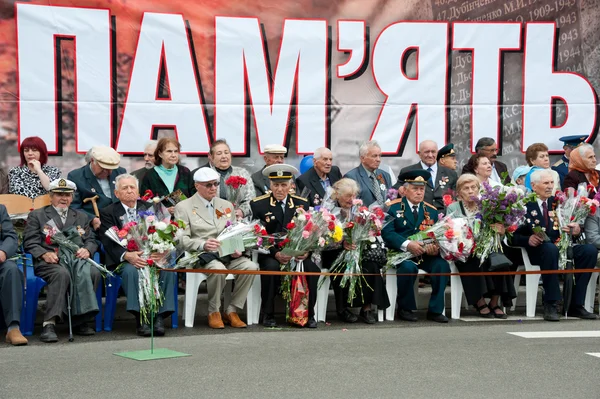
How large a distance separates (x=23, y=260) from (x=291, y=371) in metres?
3.67

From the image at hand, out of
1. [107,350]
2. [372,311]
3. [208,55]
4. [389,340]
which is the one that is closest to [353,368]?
[389,340]

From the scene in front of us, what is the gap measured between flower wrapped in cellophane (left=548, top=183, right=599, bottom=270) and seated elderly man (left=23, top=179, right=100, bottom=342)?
545cm

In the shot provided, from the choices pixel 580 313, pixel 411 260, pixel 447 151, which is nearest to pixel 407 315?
pixel 411 260

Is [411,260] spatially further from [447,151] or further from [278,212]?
[447,151]

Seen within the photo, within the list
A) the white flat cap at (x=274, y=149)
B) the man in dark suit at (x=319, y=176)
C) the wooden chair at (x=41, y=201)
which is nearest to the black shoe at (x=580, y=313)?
the man in dark suit at (x=319, y=176)

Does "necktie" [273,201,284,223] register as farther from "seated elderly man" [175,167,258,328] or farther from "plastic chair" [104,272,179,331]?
"plastic chair" [104,272,179,331]

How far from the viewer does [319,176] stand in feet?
40.1

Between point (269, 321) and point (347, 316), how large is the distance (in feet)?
3.26

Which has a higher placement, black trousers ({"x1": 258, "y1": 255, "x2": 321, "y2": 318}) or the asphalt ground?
black trousers ({"x1": 258, "y1": 255, "x2": 321, "y2": 318})

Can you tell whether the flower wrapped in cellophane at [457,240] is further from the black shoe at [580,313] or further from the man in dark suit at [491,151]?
the man in dark suit at [491,151]

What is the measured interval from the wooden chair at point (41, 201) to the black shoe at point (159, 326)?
1.89 m

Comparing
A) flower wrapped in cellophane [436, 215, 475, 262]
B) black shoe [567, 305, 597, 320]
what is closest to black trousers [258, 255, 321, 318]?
flower wrapped in cellophane [436, 215, 475, 262]

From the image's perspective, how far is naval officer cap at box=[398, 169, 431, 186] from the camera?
11.5 m

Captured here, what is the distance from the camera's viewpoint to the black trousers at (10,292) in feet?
31.3
